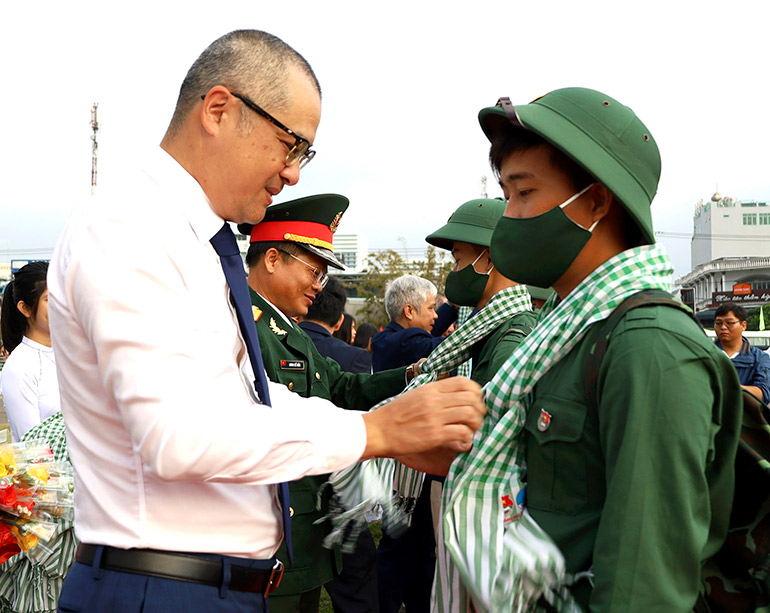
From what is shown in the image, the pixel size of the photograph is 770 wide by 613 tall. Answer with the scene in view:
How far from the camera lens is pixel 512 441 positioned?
185 cm

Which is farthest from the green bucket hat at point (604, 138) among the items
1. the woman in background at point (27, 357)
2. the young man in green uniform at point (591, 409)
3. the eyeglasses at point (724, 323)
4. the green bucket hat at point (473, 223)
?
the eyeglasses at point (724, 323)

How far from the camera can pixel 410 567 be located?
5215 millimetres

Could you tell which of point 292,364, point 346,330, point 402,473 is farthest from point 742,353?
point 292,364

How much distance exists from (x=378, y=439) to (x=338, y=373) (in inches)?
80.2

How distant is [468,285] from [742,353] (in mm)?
6007

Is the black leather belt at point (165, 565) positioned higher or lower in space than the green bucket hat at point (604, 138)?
lower

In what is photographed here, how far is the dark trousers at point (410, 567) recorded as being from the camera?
5191 mm

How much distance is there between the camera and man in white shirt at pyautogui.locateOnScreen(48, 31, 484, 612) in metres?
1.46

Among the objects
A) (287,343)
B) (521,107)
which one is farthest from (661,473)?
(287,343)

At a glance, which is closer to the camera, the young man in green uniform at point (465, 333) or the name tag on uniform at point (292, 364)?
the young man in green uniform at point (465, 333)

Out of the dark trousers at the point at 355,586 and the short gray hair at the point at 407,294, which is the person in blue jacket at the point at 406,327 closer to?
the short gray hair at the point at 407,294

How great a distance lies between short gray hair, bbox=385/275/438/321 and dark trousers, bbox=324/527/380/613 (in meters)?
2.31

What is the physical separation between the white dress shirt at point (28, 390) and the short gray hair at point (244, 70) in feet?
8.37

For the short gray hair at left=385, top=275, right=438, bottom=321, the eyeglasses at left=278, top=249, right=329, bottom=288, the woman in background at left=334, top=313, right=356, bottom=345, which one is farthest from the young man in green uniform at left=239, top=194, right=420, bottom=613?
the woman in background at left=334, top=313, right=356, bottom=345
